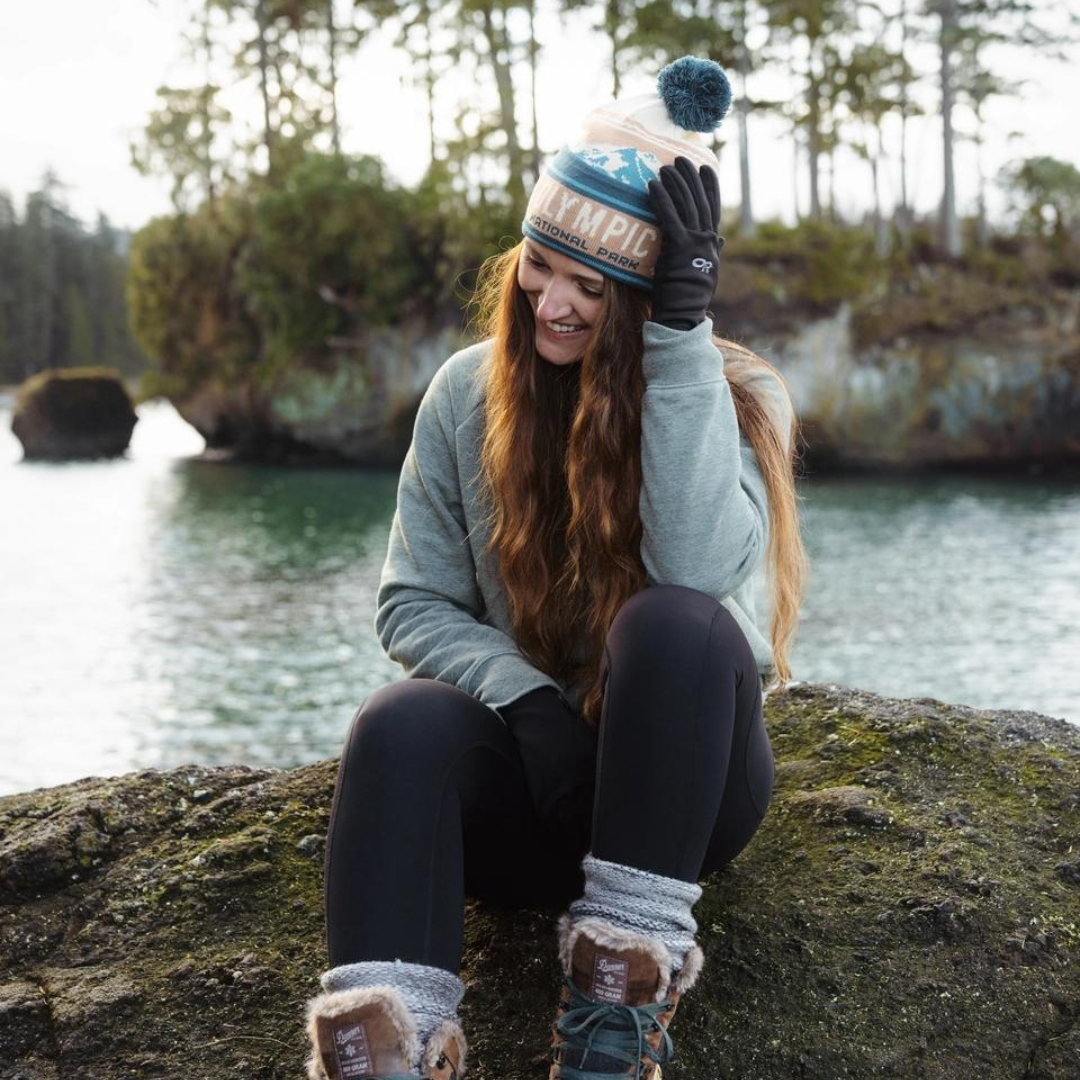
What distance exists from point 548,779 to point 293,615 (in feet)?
37.0

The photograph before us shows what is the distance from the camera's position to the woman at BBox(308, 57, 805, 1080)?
1.77 meters

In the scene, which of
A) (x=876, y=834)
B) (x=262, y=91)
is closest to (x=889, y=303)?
(x=262, y=91)

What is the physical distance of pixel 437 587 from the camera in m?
2.40

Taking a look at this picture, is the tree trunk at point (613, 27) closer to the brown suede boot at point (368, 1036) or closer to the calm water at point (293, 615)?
the calm water at point (293, 615)

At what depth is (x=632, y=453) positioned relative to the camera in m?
2.23

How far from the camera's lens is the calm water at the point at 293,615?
9328mm

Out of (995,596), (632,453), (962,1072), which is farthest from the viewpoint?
(995,596)

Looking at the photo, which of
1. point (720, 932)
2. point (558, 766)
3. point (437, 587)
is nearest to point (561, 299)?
point (437, 587)

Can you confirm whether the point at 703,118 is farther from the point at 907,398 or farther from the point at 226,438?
the point at 226,438

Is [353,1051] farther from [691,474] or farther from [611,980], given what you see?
[691,474]

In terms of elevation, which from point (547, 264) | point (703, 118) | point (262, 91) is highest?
point (262, 91)

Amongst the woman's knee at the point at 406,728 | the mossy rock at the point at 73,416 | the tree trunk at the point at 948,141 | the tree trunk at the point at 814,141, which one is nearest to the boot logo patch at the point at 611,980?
the woman's knee at the point at 406,728

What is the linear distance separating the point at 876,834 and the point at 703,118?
150cm

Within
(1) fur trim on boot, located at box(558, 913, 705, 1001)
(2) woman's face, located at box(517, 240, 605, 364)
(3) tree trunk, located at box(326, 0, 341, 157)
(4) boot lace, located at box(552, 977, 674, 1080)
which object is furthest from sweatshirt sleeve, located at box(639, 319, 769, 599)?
(3) tree trunk, located at box(326, 0, 341, 157)
